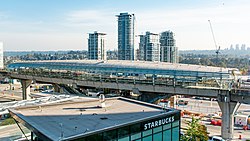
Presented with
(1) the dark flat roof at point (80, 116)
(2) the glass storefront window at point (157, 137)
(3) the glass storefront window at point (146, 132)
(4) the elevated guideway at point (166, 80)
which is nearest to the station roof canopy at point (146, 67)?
(4) the elevated guideway at point (166, 80)

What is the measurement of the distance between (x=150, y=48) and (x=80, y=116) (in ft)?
553

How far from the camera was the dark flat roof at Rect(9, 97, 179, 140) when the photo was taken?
57.3ft

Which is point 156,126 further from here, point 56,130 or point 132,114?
point 56,130

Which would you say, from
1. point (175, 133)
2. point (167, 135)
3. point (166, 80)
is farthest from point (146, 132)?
point (166, 80)

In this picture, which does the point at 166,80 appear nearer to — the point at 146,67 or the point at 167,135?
the point at 146,67

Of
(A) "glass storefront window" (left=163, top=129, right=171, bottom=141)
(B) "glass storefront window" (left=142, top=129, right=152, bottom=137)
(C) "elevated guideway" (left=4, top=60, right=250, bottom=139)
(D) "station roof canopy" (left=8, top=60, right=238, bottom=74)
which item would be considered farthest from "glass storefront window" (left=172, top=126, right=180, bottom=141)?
(D) "station roof canopy" (left=8, top=60, right=238, bottom=74)

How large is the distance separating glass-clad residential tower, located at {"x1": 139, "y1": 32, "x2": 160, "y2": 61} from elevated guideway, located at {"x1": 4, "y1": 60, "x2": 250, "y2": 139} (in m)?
116

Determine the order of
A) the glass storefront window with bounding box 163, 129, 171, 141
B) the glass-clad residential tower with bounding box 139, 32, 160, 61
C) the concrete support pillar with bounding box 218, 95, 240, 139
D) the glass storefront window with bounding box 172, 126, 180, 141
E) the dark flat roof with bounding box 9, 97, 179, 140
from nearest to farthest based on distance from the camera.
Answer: the dark flat roof with bounding box 9, 97, 179, 140 < the glass storefront window with bounding box 163, 129, 171, 141 < the glass storefront window with bounding box 172, 126, 180, 141 < the concrete support pillar with bounding box 218, 95, 240, 139 < the glass-clad residential tower with bounding box 139, 32, 160, 61

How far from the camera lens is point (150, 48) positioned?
18762 centimetres

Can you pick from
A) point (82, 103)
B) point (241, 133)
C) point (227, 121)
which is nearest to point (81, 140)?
point (82, 103)

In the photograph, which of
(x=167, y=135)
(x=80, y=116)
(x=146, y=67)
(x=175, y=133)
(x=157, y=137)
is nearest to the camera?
(x=157, y=137)

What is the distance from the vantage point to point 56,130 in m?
17.3

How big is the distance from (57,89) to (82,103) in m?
46.3

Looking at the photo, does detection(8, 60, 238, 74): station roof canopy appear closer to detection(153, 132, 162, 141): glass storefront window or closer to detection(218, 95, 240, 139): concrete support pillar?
detection(218, 95, 240, 139): concrete support pillar
